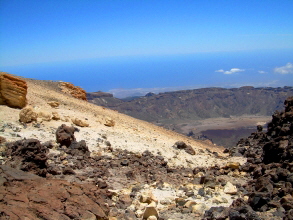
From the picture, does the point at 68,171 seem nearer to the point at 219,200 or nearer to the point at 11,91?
the point at 219,200

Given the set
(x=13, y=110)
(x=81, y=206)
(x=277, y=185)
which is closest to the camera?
(x=81, y=206)

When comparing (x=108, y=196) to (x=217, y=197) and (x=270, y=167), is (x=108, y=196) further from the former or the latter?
(x=270, y=167)

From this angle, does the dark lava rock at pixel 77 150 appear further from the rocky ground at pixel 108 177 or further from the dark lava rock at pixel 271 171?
the dark lava rock at pixel 271 171

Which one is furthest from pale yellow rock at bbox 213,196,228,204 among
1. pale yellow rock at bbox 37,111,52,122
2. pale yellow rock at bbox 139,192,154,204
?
pale yellow rock at bbox 37,111,52,122

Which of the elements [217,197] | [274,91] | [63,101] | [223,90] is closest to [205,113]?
[223,90]

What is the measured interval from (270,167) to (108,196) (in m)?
5.80

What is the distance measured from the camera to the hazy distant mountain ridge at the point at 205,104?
4498 inches

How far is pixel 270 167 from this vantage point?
9406mm

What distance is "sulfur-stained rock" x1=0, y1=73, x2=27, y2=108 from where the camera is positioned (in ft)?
38.8

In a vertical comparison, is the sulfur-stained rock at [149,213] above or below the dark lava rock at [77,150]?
below

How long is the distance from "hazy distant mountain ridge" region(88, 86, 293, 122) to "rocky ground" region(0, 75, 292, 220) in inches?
3772

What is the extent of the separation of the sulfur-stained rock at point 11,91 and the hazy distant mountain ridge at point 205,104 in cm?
9477

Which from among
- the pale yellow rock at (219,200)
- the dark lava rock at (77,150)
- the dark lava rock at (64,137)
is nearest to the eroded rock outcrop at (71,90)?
the dark lava rock at (64,137)

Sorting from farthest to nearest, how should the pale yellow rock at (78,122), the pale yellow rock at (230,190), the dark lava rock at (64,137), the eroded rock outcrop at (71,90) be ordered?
1. the eroded rock outcrop at (71,90)
2. the pale yellow rock at (78,122)
3. the dark lava rock at (64,137)
4. the pale yellow rock at (230,190)
